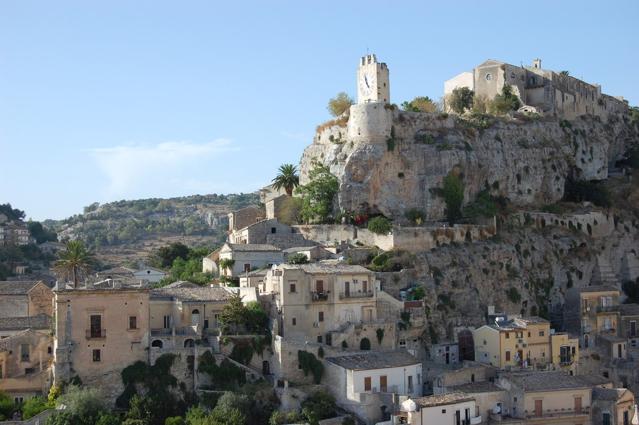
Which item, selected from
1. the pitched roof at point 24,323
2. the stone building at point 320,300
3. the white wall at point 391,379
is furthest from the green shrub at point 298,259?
the pitched roof at point 24,323

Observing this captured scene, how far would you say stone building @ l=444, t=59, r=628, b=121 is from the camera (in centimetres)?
8144

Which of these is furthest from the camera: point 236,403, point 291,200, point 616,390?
point 291,200

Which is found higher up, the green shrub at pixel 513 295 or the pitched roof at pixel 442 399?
the green shrub at pixel 513 295

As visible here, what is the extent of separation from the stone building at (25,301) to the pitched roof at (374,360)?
1892 centimetres

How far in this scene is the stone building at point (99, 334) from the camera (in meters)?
47.2

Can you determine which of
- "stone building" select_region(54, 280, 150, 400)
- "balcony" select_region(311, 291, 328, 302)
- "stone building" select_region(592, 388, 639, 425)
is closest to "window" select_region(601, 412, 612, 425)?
"stone building" select_region(592, 388, 639, 425)

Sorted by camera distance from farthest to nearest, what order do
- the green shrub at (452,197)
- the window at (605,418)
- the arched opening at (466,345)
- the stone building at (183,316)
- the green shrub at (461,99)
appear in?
1. the green shrub at (461,99)
2. the green shrub at (452,197)
3. the arched opening at (466,345)
4. the window at (605,418)
5. the stone building at (183,316)

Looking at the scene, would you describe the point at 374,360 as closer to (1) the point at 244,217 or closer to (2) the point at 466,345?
(2) the point at 466,345

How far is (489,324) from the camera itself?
5844cm

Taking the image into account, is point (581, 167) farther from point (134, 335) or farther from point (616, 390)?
point (134, 335)

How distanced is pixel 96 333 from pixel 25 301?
13099 mm

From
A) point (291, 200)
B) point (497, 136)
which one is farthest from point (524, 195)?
point (291, 200)

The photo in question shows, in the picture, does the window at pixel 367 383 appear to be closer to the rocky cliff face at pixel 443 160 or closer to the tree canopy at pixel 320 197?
the rocky cliff face at pixel 443 160

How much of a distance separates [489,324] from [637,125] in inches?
1714
